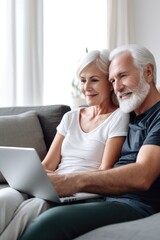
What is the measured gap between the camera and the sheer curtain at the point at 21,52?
295 centimetres

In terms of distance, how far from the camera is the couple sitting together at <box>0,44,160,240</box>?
131 cm

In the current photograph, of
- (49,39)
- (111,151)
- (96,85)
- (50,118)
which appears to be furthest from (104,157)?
(49,39)

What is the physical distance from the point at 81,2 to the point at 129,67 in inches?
78.4

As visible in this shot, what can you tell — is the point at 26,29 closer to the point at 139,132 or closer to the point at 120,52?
the point at 120,52

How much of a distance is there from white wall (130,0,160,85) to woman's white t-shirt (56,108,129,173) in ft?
6.26

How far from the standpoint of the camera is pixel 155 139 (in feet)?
4.86

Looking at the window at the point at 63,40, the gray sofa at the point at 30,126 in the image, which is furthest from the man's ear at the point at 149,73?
the window at the point at 63,40

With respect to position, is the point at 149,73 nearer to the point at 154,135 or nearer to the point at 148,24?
the point at 154,135

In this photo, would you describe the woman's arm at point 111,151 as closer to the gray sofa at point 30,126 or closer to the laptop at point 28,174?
the laptop at point 28,174

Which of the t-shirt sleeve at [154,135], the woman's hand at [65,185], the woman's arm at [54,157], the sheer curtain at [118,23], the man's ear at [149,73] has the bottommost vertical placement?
the woman's arm at [54,157]

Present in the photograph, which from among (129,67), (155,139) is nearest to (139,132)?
(155,139)

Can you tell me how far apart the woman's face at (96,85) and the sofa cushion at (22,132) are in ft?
1.57

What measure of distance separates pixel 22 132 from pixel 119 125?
2.35ft

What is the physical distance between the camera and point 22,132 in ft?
7.52
